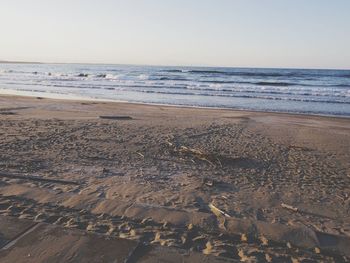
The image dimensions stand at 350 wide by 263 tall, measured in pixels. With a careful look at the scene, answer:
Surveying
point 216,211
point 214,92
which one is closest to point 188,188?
point 216,211

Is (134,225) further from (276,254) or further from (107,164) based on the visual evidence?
(107,164)

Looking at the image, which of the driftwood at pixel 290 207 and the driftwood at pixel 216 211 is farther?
the driftwood at pixel 290 207

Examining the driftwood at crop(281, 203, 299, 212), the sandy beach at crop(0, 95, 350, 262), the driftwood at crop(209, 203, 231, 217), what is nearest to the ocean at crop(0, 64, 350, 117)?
the sandy beach at crop(0, 95, 350, 262)

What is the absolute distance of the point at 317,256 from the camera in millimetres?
3012

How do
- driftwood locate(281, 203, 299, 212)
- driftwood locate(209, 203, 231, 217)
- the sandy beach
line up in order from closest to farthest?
1. the sandy beach
2. driftwood locate(209, 203, 231, 217)
3. driftwood locate(281, 203, 299, 212)

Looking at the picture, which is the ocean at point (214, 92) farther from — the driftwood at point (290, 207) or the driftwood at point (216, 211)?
the driftwood at point (216, 211)

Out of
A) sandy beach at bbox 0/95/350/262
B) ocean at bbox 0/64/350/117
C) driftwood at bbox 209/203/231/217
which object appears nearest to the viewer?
sandy beach at bbox 0/95/350/262

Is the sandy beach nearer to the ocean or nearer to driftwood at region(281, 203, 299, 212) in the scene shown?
driftwood at region(281, 203, 299, 212)

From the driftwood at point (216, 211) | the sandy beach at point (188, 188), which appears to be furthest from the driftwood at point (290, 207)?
the driftwood at point (216, 211)

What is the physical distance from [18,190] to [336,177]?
4.56 meters

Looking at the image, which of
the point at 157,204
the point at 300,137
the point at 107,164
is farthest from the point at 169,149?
the point at 300,137

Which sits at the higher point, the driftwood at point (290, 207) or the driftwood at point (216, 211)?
the driftwood at point (216, 211)

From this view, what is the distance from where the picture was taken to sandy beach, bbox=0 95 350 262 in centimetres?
325

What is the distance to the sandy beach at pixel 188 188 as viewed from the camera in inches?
128
